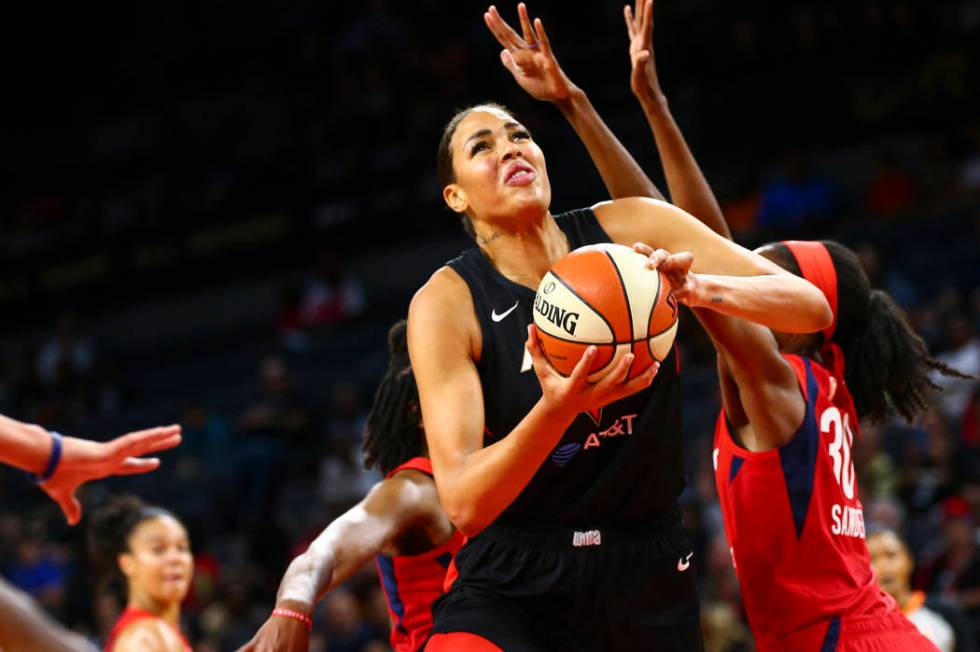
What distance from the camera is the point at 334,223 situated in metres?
15.4

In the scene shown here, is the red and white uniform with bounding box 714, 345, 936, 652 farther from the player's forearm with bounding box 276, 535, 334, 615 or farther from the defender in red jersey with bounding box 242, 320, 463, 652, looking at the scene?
the player's forearm with bounding box 276, 535, 334, 615

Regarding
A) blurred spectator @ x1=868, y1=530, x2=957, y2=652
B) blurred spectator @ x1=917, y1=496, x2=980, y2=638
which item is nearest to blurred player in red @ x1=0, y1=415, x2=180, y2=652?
blurred spectator @ x1=868, y1=530, x2=957, y2=652

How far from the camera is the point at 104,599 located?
10258mm

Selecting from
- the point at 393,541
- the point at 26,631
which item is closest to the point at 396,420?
the point at 393,541

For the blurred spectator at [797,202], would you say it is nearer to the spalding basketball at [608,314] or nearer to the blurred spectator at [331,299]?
the blurred spectator at [331,299]

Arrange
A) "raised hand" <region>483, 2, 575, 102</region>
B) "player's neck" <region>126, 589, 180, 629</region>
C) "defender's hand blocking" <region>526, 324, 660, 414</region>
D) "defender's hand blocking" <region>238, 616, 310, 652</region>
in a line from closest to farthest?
"defender's hand blocking" <region>526, 324, 660, 414</region> < "defender's hand blocking" <region>238, 616, 310, 652</region> < "raised hand" <region>483, 2, 575, 102</region> < "player's neck" <region>126, 589, 180, 629</region>

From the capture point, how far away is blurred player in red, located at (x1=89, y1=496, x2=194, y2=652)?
17.2 ft

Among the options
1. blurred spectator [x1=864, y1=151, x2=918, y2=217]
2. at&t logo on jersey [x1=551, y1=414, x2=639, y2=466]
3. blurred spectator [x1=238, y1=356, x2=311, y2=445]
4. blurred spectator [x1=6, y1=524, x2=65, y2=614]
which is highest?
blurred spectator [x1=864, y1=151, x2=918, y2=217]

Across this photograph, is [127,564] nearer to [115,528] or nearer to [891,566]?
[115,528]

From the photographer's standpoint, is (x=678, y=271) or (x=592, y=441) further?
(x=592, y=441)

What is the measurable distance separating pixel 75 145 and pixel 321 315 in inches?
247

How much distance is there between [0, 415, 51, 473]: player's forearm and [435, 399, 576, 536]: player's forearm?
1.26m

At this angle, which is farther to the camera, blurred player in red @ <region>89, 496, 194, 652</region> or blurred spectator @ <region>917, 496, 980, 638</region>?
blurred spectator @ <region>917, 496, 980, 638</region>

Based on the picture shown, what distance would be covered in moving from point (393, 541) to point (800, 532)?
3.89ft
